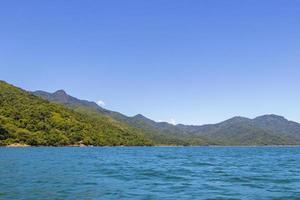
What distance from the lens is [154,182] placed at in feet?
163

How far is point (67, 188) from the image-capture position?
4269 cm

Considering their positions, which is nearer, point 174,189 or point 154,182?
point 174,189

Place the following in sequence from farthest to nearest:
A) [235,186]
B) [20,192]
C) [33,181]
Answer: [33,181] → [235,186] → [20,192]

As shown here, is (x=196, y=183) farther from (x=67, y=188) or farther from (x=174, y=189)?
(x=67, y=188)

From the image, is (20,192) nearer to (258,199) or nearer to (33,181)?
(33,181)

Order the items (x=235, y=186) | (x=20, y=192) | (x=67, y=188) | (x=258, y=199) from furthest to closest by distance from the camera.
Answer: (x=235, y=186) < (x=67, y=188) < (x=20, y=192) < (x=258, y=199)

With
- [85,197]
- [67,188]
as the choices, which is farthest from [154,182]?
[85,197]

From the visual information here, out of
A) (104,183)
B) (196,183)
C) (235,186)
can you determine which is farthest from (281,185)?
(104,183)

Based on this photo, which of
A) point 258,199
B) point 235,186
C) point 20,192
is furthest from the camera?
point 235,186

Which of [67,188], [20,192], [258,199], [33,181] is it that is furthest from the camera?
[33,181]

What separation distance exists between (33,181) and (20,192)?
10016 millimetres

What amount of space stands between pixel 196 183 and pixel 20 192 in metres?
19.2

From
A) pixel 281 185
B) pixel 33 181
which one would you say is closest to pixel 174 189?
pixel 281 185

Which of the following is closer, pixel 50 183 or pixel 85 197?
pixel 85 197
